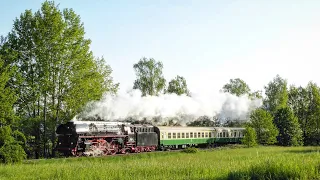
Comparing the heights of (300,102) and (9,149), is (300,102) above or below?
above

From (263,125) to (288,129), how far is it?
7.40m

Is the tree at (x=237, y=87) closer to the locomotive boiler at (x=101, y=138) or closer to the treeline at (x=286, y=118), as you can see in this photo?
the treeline at (x=286, y=118)

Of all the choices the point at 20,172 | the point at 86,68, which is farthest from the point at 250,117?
the point at 20,172

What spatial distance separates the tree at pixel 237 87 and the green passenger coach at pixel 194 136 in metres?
22.3

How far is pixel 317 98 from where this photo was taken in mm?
59406

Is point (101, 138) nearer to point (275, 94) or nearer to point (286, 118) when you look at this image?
point (286, 118)

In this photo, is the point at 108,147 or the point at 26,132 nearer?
the point at 108,147

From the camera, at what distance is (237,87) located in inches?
2854

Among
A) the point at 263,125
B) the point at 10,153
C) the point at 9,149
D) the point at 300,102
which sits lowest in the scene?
the point at 10,153

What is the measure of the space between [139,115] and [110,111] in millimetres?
3637

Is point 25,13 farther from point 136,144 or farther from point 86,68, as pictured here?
point 136,144

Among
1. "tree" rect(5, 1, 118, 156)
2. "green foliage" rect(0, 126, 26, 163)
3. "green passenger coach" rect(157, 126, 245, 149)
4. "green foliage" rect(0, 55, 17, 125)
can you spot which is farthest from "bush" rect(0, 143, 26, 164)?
"green passenger coach" rect(157, 126, 245, 149)

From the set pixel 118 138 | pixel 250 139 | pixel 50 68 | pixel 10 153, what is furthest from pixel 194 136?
pixel 10 153

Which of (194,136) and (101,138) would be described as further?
(194,136)
